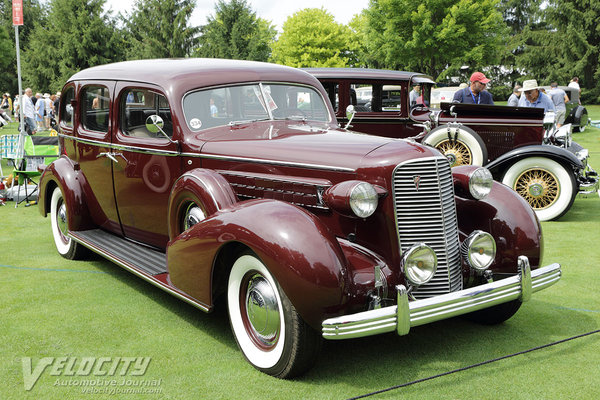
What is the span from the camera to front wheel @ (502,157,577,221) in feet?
24.5

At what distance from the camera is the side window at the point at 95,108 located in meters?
5.20

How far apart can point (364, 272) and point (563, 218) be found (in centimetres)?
564

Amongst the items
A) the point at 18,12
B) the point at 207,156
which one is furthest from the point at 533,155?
the point at 18,12

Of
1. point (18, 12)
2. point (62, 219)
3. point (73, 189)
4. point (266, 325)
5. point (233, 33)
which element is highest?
point (233, 33)

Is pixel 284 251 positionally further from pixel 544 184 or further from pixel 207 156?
pixel 544 184

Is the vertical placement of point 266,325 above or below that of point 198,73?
below

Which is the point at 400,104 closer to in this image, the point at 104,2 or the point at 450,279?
the point at 450,279

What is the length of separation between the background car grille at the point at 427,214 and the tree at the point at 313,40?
42.2 metres

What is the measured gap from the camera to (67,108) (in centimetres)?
600

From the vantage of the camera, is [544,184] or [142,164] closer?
[142,164]

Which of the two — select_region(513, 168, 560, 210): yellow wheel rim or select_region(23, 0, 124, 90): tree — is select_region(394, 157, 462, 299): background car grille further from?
select_region(23, 0, 124, 90): tree

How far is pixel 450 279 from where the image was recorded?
→ 3451 millimetres

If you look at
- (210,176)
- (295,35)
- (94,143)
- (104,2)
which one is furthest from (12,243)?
(104,2)

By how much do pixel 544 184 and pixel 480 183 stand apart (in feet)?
14.2
